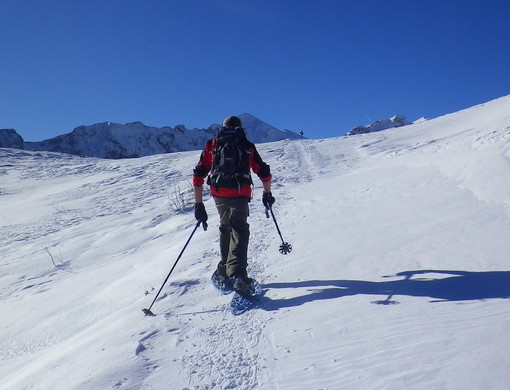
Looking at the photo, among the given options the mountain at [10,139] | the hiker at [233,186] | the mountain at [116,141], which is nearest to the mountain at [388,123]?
the mountain at [116,141]

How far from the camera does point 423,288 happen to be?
11.1ft

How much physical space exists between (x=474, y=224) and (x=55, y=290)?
5984 mm

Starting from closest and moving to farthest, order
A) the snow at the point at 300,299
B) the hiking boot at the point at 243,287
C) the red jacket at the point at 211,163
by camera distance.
A: the snow at the point at 300,299, the hiking boot at the point at 243,287, the red jacket at the point at 211,163

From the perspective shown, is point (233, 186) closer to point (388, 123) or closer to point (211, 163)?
point (211, 163)

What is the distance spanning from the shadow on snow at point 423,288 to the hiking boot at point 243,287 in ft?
0.51

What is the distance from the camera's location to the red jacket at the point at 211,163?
401 cm

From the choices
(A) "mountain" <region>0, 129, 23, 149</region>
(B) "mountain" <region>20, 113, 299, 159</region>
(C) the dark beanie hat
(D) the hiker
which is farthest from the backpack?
(B) "mountain" <region>20, 113, 299, 159</region>

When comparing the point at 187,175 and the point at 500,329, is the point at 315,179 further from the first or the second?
the point at 500,329

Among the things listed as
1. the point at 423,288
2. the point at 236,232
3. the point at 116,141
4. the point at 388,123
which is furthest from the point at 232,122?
the point at 388,123

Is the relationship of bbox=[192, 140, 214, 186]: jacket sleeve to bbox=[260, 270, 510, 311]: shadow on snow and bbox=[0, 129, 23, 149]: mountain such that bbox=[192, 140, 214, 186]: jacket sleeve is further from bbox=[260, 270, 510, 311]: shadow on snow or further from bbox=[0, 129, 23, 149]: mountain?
bbox=[0, 129, 23, 149]: mountain

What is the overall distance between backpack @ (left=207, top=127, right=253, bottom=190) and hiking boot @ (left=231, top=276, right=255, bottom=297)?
96 centimetres

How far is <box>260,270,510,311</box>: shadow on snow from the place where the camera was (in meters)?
3.12

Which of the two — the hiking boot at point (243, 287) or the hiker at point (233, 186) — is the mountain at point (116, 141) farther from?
the hiking boot at point (243, 287)

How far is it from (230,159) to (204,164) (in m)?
0.53
